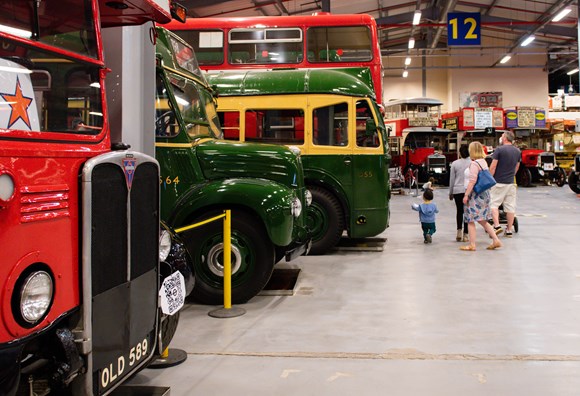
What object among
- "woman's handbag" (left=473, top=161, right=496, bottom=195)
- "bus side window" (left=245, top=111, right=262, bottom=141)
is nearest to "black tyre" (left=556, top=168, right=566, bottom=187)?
"woman's handbag" (left=473, top=161, right=496, bottom=195)

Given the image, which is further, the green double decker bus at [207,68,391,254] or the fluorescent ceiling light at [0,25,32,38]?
the green double decker bus at [207,68,391,254]

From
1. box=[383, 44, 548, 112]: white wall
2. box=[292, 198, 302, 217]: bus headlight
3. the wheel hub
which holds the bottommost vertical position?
the wheel hub

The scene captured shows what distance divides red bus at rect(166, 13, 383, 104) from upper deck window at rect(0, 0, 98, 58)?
705 centimetres

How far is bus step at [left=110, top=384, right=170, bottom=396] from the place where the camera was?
3.13 m

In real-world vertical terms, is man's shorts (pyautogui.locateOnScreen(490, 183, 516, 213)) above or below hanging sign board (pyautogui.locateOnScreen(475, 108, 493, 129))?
below

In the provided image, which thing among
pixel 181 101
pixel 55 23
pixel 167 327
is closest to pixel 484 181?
pixel 181 101

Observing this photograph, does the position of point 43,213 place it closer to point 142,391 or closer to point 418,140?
point 142,391

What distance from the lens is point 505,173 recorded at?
29.0ft

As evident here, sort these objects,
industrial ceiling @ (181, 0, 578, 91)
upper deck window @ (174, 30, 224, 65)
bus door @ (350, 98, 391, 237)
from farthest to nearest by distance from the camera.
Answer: industrial ceiling @ (181, 0, 578, 91)
upper deck window @ (174, 30, 224, 65)
bus door @ (350, 98, 391, 237)

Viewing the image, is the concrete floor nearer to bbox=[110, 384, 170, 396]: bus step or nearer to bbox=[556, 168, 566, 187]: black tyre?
bbox=[110, 384, 170, 396]: bus step

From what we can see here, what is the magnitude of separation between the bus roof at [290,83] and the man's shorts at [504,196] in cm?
275

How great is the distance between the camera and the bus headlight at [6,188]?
1.96 meters

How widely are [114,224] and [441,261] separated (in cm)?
565

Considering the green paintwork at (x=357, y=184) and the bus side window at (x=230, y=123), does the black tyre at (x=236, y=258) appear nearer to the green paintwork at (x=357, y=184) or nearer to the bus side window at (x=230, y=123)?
the green paintwork at (x=357, y=184)
